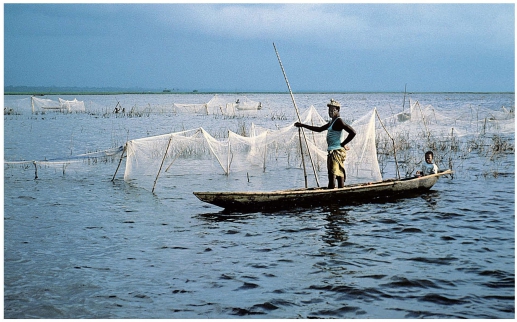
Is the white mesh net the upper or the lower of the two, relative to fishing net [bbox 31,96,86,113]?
lower

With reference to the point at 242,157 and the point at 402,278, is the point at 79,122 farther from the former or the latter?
the point at 402,278

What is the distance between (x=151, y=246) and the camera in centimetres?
617

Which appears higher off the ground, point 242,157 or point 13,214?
point 242,157

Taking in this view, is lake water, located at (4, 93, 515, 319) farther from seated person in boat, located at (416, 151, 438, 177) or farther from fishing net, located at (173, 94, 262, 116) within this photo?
fishing net, located at (173, 94, 262, 116)

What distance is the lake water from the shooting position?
4.43m

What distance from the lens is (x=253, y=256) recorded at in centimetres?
572

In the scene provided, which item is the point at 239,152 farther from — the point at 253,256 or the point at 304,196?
the point at 253,256

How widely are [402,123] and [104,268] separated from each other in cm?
1560

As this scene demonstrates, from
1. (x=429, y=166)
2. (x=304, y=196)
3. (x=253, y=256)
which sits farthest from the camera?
(x=429, y=166)

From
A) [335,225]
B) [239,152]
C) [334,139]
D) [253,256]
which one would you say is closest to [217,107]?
[239,152]

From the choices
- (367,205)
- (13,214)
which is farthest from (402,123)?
(13,214)

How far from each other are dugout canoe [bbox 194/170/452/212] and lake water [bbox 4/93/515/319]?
0.46ft

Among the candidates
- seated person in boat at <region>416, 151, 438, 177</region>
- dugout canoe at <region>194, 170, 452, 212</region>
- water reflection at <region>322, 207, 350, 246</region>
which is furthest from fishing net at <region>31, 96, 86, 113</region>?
water reflection at <region>322, 207, 350, 246</region>

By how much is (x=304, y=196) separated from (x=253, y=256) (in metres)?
2.12
